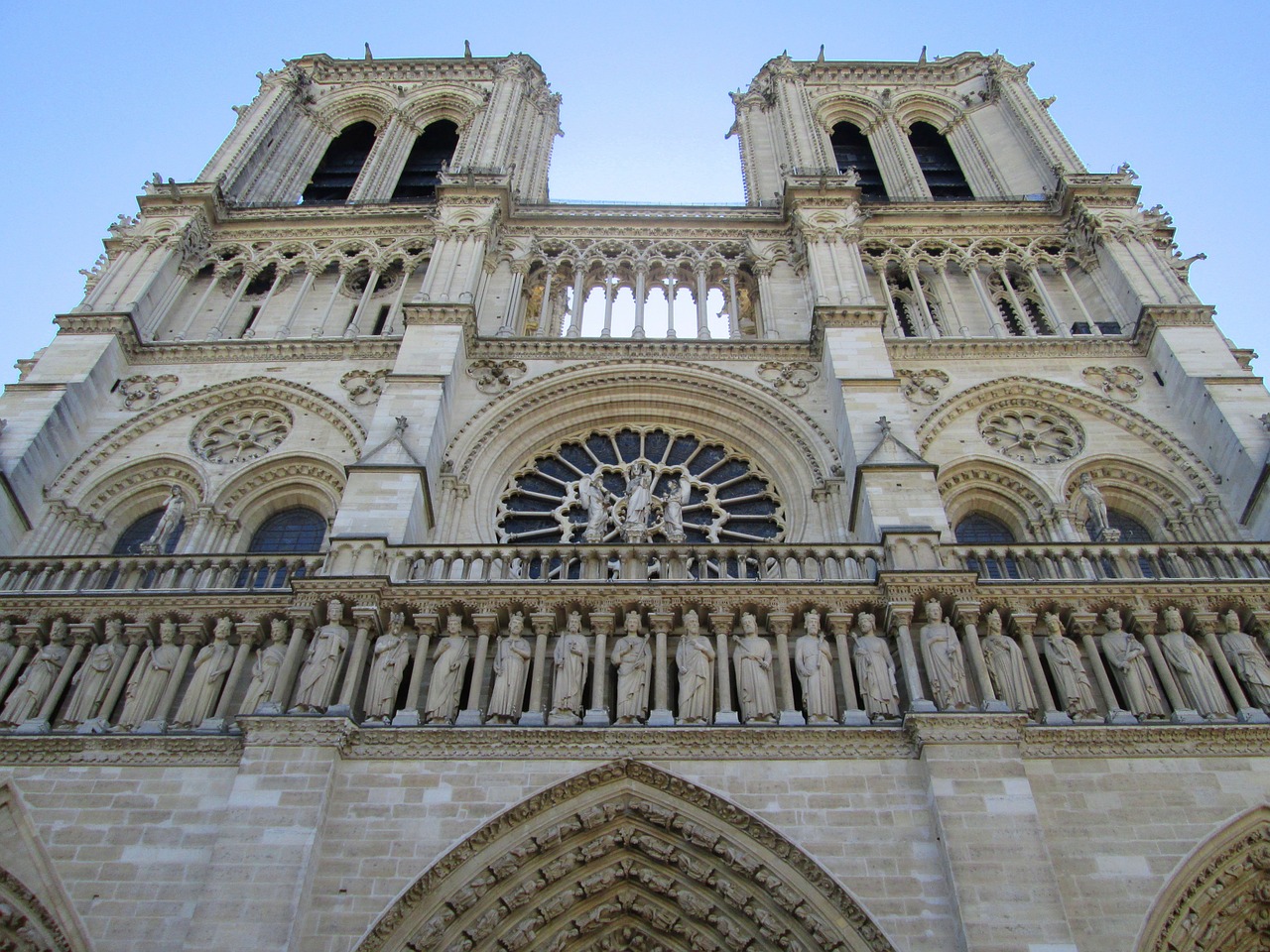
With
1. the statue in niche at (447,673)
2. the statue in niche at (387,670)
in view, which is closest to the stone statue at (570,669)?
the statue in niche at (447,673)

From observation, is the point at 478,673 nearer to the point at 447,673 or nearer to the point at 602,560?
the point at 447,673

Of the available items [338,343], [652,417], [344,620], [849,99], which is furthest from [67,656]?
[849,99]

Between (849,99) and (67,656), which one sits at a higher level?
(849,99)

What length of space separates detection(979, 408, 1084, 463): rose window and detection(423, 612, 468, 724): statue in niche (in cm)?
791

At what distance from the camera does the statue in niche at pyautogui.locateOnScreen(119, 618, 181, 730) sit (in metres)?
10.2

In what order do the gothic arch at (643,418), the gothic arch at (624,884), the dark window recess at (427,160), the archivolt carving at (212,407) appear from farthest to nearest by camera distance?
the dark window recess at (427,160) → the archivolt carving at (212,407) → the gothic arch at (643,418) → the gothic arch at (624,884)

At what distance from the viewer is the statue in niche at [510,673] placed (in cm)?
1000

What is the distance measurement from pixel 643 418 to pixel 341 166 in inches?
453

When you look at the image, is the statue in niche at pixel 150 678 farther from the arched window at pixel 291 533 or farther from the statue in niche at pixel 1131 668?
the statue in niche at pixel 1131 668

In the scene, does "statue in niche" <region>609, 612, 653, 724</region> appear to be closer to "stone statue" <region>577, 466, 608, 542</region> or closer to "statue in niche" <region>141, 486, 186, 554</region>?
"stone statue" <region>577, 466, 608, 542</region>

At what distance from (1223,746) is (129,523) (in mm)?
12810

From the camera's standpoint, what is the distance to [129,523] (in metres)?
14.7

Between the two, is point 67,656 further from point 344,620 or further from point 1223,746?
point 1223,746

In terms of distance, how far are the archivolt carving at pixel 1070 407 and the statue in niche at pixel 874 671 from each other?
180 inches
